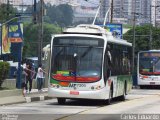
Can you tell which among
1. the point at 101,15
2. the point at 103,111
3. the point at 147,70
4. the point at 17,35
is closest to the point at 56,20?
the point at 101,15

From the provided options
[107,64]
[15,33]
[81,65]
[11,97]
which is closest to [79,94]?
[81,65]

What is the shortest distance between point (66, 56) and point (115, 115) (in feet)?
18.4

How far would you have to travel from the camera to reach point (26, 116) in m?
18.1

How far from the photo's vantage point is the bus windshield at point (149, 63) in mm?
46844

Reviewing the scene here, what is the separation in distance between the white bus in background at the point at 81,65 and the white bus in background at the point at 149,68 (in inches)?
873

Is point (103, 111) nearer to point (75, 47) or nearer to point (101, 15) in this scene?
point (75, 47)

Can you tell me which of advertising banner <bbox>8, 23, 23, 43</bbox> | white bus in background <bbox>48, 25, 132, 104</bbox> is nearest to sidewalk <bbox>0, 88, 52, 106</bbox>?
white bus in background <bbox>48, 25, 132, 104</bbox>

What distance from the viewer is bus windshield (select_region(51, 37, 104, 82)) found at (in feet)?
78.2

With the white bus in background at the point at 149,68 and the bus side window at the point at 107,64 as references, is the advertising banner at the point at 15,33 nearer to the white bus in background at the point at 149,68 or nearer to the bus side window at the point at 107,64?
the bus side window at the point at 107,64

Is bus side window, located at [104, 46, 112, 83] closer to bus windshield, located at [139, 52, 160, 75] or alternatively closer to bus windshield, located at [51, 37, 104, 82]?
bus windshield, located at [51, 37, 104, 82]

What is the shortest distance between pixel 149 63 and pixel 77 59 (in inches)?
953

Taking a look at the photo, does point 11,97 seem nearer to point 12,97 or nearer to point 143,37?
point 12,97

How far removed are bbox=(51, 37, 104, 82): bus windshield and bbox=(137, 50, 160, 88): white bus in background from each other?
23.1 meters

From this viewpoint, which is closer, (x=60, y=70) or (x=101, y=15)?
(x=60, y=70)
